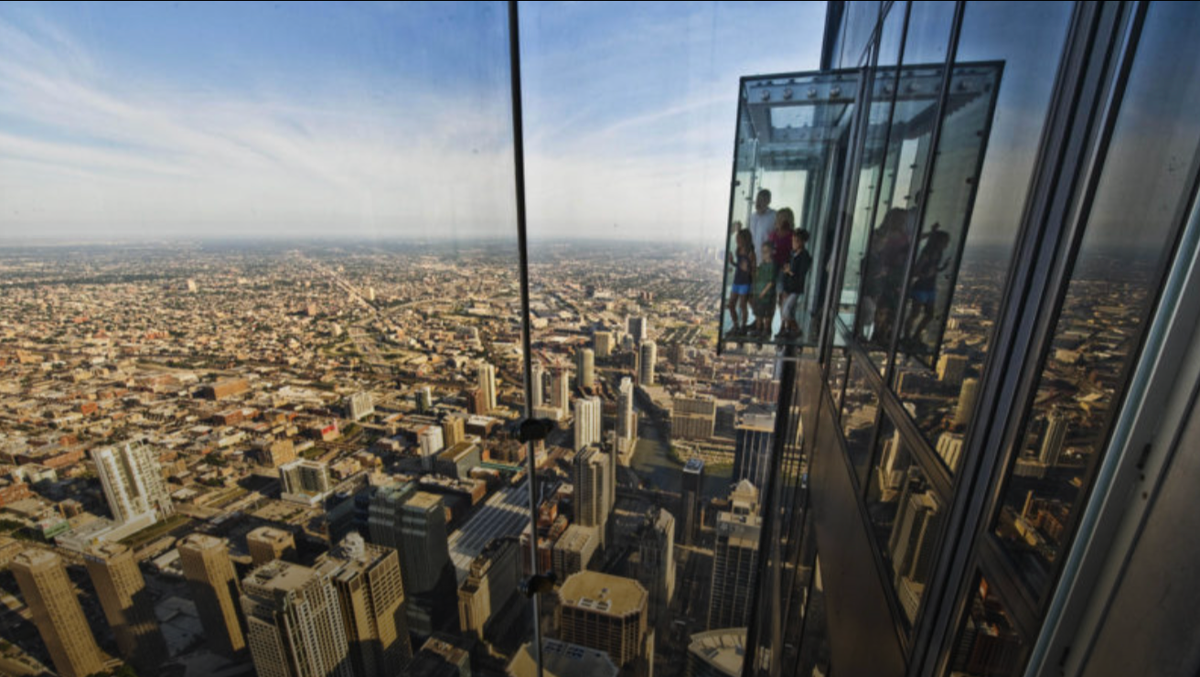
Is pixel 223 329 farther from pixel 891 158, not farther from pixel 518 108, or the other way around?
pixel 891 158

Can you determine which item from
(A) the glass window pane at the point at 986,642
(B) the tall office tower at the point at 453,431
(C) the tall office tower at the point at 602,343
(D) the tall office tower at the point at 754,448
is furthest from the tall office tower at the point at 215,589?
(D) the tall office tower at the point at 754,448

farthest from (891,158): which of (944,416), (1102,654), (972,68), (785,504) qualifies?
(785,504)

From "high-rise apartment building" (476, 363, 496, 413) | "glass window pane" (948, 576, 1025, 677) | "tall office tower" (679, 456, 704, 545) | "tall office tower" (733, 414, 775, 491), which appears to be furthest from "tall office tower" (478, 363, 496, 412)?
"tall office tower" (733, 414, 775, 491)

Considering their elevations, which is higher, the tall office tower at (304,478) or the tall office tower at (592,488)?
the tall office tower at (304,478)

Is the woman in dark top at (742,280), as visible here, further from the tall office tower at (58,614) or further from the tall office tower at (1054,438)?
the tall office tower at (58,614)

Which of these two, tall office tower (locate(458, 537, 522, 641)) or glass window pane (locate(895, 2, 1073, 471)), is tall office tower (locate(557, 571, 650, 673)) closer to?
tall office tower (locate(458, 537, 522, 641))
